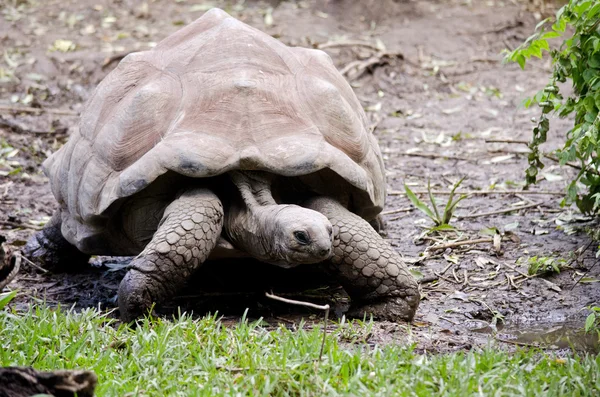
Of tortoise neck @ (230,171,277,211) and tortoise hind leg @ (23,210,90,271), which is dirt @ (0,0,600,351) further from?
tortoise neck @ (230,171,277,211)

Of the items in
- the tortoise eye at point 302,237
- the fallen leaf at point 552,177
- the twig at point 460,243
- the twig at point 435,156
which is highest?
the tortoise eye at point 302,237

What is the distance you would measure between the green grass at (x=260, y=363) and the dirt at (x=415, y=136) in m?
0.41

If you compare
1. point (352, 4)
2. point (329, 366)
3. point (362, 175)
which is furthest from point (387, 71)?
point (329, 366)

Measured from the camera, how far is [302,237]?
3439 mm

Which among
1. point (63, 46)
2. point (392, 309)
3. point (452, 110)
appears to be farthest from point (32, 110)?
point (392, 309)

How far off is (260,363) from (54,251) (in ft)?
7.22

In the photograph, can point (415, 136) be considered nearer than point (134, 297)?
No

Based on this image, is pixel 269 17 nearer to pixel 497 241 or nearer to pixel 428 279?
pixel 497 241

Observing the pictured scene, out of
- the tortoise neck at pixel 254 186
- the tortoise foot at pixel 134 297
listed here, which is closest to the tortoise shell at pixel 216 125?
the tortoise neck at pixel 254 186

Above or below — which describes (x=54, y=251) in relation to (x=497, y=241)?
below

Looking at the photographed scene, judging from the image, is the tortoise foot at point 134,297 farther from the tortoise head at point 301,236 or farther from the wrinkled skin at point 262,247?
the tortoise head at point 301,236

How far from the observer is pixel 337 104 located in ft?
13.6

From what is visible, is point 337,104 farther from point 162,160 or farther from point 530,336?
point 530,336

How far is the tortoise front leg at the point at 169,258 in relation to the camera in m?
3.68
